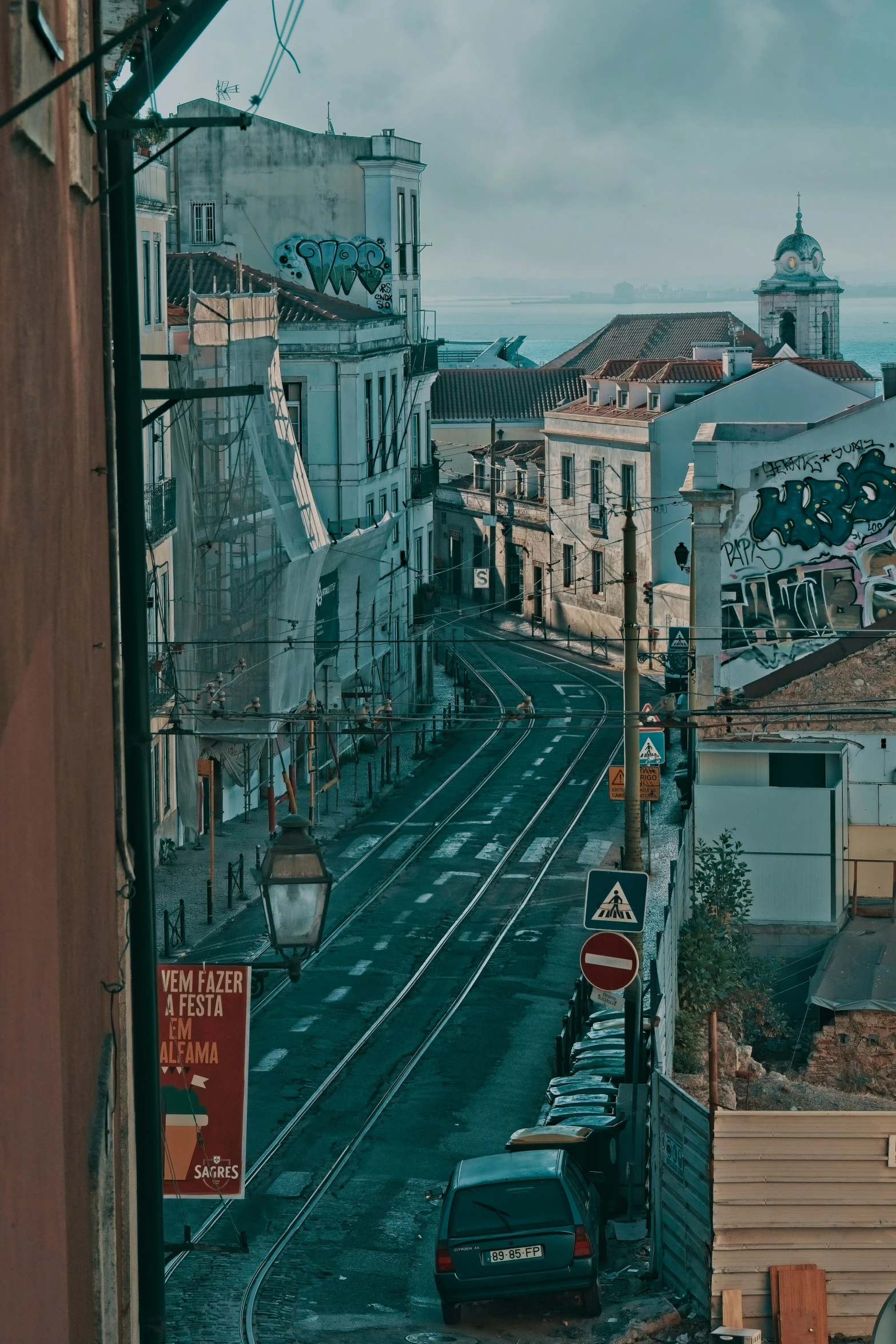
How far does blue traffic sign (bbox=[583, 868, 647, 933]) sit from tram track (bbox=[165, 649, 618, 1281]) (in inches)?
64.4

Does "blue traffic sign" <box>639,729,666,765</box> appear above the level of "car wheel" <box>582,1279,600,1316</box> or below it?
above

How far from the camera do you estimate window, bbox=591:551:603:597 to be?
6775 cm

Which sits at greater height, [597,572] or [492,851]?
[597,572]

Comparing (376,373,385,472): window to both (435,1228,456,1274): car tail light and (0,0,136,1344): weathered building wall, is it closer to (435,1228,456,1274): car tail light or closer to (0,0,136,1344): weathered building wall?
(435,1228,456,1274): car tail light

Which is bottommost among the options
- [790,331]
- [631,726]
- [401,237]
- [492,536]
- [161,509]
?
[631,726]

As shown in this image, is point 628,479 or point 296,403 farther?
point 628,479

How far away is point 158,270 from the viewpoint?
36.3 m

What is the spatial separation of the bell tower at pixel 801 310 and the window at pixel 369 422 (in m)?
76.9

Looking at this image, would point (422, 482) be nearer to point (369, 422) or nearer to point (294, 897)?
point (369, 422)

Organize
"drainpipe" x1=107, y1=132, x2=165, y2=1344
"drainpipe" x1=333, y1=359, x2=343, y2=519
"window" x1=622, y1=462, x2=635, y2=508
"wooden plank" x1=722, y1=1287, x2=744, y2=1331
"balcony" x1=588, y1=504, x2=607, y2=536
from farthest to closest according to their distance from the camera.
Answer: "balcony" x1=588, y1=504, x2=607, y2=536 → "window" x1=622, y1=462, x2=635, y2=508 → "drainpipe" x1=333, y1=359, x2=343, y2=519 → "wooden plank" x1=722, y1=1287, x2=744, y2=1331 → "drainpipe" x1=107, y1=132, x2=165, y2=1344

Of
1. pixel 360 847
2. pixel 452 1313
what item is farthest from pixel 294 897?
pixel 360 847

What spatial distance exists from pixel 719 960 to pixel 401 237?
38651 millimetres

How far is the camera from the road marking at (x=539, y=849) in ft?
120

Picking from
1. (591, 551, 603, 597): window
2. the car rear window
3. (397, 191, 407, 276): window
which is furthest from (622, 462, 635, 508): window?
the car rear window
